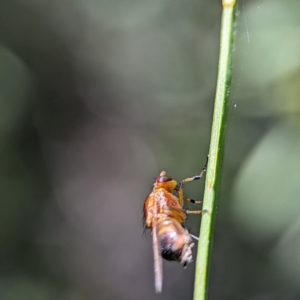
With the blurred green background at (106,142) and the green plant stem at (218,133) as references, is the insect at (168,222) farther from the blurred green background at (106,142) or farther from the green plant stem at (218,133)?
the blurred green background at (106,142)

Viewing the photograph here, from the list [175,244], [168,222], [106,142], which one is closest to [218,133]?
[175,244]

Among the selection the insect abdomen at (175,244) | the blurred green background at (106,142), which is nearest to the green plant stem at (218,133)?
the insect abdomen at (175,244)

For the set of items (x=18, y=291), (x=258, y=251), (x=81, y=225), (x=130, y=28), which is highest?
(x=130, y=28)

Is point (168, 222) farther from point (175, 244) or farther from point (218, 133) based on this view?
point (218, 133)

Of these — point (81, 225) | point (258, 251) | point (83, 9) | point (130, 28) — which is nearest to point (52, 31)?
point (83, 9)

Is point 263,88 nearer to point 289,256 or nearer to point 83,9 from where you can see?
point 289,256

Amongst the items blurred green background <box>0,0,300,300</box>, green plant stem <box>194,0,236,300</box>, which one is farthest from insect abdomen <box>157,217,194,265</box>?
blurred green background <box>0,0,300,300</box>

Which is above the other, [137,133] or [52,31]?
[52,31]
